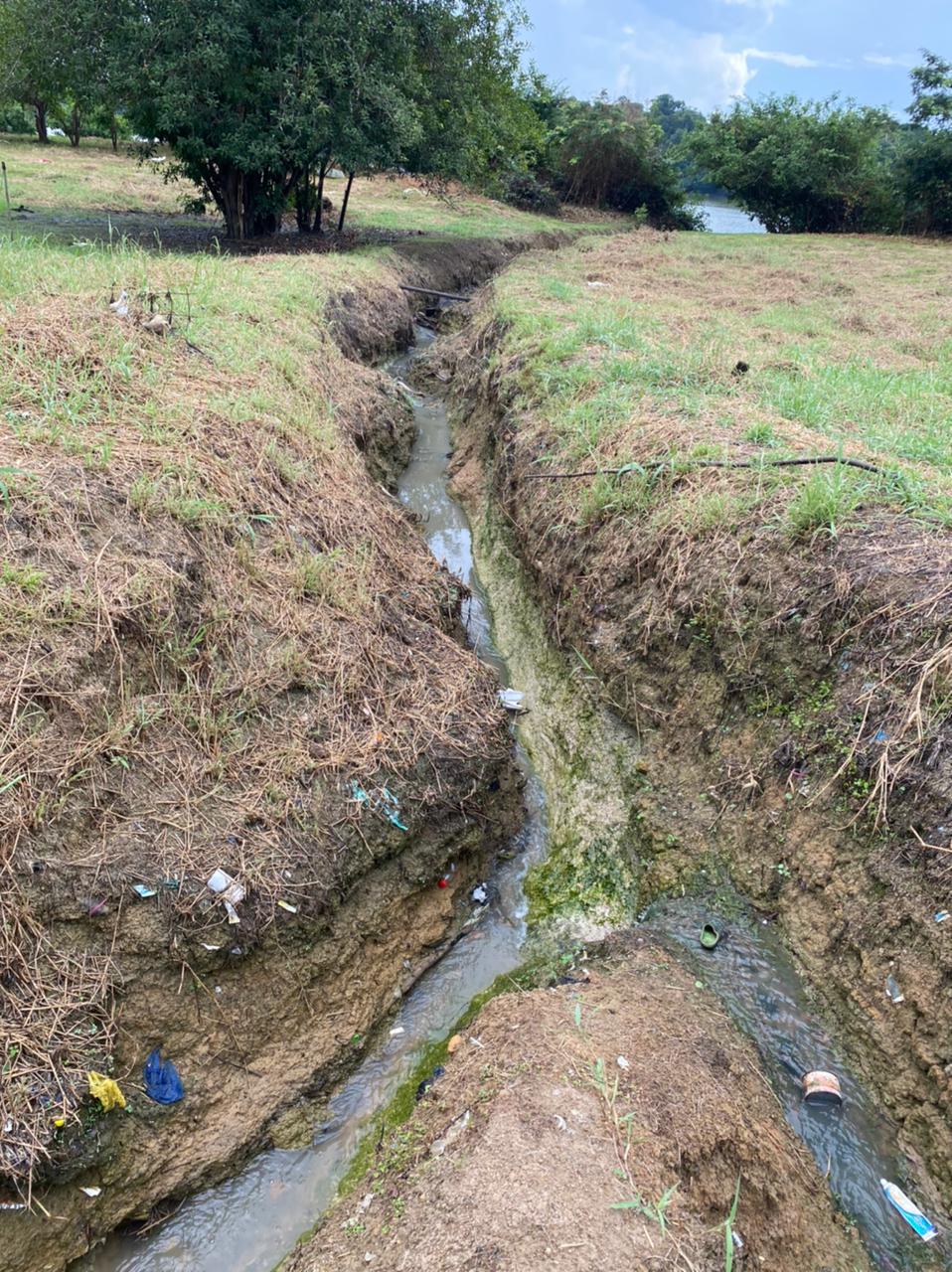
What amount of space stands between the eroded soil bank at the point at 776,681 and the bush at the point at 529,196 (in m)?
24.0

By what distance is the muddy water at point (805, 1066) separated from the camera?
233 cm

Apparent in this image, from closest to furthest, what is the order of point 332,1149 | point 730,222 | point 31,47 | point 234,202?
point 332,1149 < point 31,47 < point 234,202 < point 730,222

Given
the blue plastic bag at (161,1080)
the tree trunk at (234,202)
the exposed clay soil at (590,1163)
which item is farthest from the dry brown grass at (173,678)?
the tree trunk at (234,202)

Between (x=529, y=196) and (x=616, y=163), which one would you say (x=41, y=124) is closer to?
(x=529, y=196)

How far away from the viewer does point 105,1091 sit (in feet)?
7.93

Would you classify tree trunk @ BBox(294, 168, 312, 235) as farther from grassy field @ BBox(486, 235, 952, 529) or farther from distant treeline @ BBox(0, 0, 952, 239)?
grassy field @ BBox(486, 235, 952, 529)

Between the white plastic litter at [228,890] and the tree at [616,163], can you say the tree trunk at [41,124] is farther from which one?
the white plastic litter at [228,890]

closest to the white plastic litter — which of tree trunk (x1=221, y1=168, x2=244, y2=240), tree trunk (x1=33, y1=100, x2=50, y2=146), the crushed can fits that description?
the crushed can

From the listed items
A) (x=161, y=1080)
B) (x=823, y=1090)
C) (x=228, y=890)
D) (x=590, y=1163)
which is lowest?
(x=161, y=1080)

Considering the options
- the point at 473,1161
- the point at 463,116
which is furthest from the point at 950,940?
the point at 463,116

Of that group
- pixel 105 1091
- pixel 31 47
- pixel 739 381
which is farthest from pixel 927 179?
pixel 105 1091

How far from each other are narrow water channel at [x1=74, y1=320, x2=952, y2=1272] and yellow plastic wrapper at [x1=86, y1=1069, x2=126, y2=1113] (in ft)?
1.46

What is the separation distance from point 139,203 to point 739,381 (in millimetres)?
15812

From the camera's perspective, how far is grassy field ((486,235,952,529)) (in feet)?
13.8
